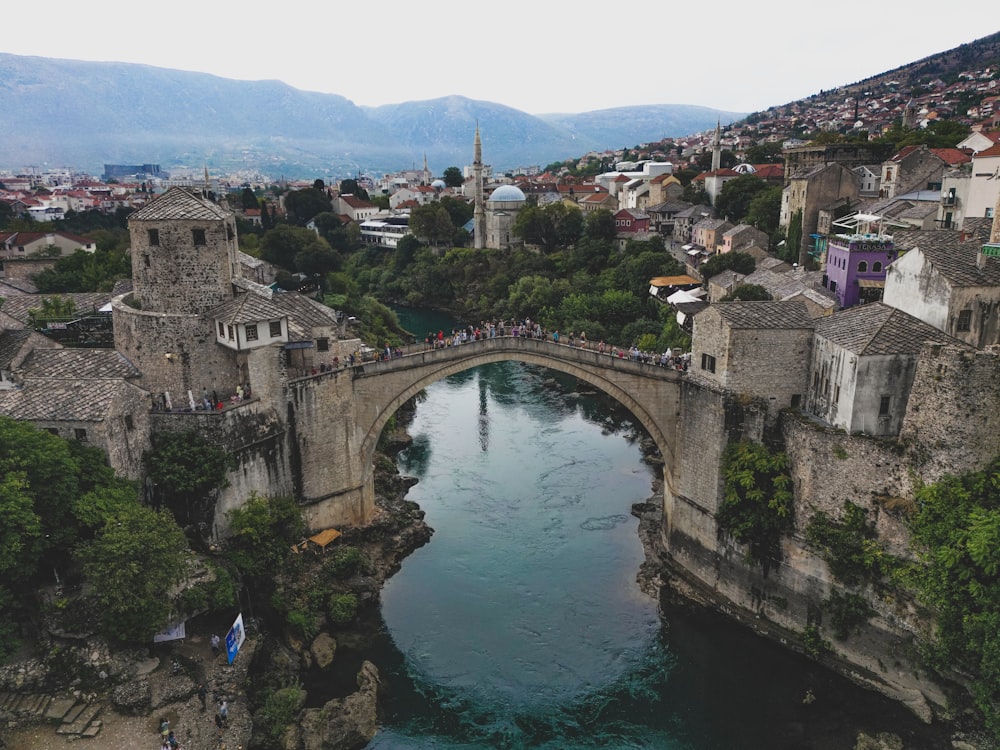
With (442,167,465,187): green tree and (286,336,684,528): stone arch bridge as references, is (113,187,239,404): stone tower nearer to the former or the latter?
(286,336,684,528): stone arch bridge

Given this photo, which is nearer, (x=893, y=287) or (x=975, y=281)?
(x=975, y=281)

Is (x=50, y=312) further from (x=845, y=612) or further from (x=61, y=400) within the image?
(x=845, y=612)

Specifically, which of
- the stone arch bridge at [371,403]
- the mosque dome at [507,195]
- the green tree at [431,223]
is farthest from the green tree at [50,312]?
the mosque dome at [507,195]

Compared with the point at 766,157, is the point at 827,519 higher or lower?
lower

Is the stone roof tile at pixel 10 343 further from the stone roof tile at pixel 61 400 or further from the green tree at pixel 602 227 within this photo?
the green tree at pixel 602 227

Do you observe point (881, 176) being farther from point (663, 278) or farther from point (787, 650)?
point (787, 650)

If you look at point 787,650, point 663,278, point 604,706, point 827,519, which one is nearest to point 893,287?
point 827,519

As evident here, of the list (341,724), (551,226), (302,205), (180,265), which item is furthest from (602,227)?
(341,724)
